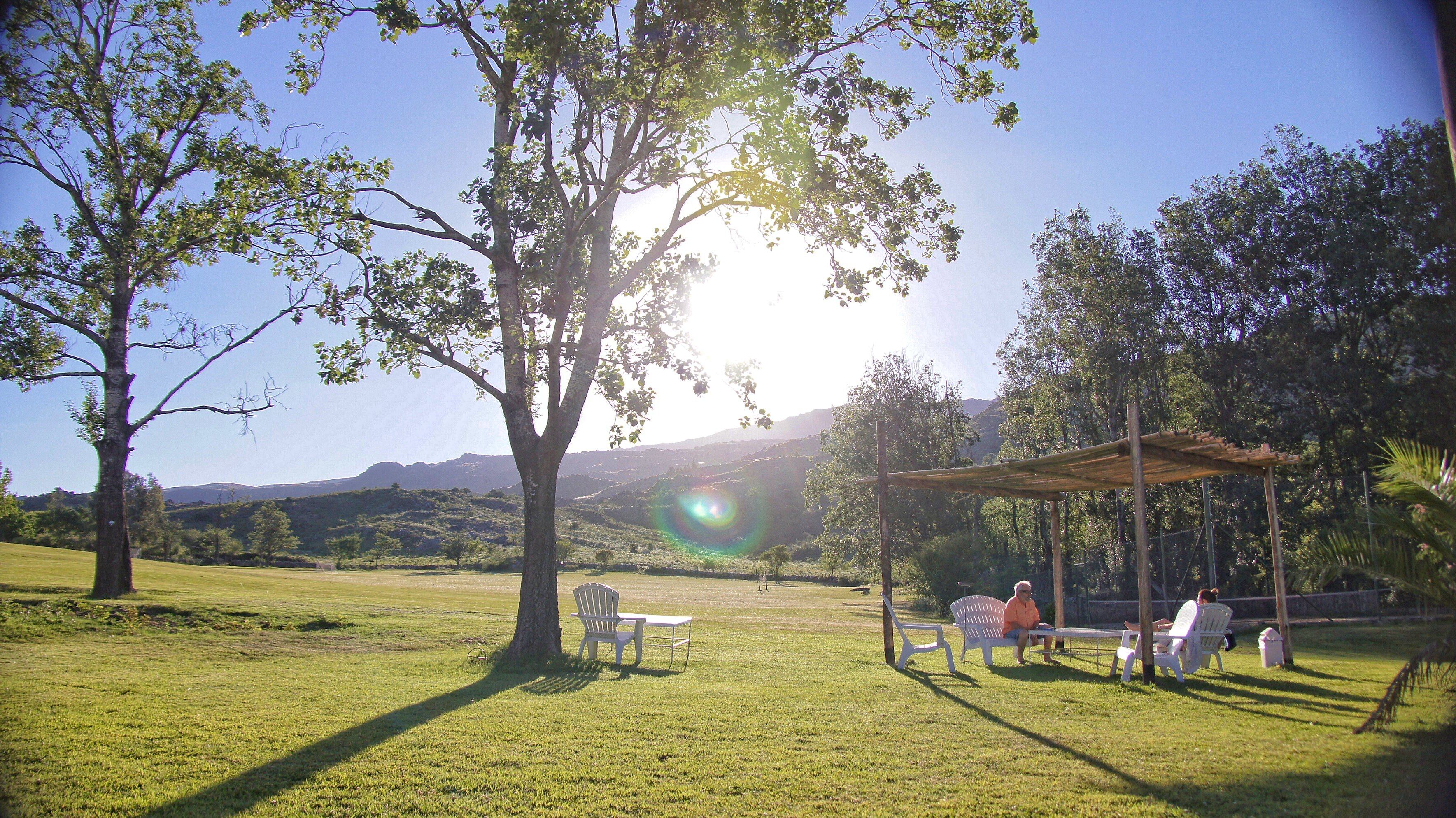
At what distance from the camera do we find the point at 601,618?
446 inches

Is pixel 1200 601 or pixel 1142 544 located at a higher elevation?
pixel 1142 544

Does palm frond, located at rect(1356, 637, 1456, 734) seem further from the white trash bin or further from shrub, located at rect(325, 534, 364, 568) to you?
shrub, located at rect(325, 534, 364, 568)

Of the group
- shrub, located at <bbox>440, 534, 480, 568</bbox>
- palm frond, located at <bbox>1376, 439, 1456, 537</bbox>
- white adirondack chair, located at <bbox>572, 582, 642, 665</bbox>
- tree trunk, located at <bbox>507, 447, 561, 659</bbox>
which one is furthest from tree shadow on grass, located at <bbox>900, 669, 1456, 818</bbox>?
shrub, located at <bbox>440, 534, 480, 568</bbox>

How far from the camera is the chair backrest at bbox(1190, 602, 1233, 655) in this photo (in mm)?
10055

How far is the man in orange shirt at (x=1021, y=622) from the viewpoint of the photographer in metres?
11.2

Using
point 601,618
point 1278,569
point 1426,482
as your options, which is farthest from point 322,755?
point 1278,569

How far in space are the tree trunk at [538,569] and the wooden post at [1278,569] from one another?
Result: 1039 centimetres

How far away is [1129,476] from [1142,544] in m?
3.21

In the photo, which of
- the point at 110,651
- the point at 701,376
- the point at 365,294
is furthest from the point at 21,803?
the point at 701,376

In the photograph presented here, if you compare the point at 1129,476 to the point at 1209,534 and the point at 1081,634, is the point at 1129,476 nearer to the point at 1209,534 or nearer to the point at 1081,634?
the point at 1081,634

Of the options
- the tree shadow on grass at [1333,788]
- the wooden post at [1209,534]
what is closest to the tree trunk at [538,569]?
the tree shadow on grass at [1333,788]

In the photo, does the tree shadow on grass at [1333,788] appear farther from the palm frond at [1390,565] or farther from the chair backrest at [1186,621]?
the chair backrest at [1186,621]

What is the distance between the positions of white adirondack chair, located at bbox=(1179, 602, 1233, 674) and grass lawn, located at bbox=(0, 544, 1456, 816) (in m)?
0.27

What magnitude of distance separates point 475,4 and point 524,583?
862 cm
